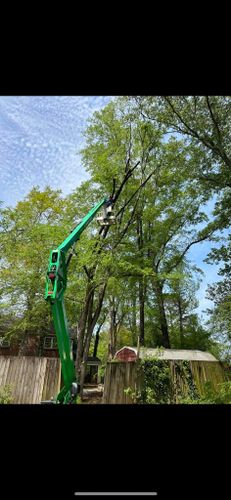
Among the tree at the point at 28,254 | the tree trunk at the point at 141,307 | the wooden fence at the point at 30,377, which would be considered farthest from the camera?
the tree trunk at the point at 141,307

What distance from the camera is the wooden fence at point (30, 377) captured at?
456cm

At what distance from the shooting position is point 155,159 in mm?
7566

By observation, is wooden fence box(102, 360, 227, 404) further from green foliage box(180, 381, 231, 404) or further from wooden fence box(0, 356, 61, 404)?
wooden fence box(0, 356, 61, 404)

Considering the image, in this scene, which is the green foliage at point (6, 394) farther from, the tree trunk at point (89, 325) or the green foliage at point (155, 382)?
the green foliage at point (155, 382)

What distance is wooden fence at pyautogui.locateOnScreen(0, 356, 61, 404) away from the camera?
456 centimetres

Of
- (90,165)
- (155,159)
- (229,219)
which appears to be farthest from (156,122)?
(229,219)

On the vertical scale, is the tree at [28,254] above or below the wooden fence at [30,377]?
above

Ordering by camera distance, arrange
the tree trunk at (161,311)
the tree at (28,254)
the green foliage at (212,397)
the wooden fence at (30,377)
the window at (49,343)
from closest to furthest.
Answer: the green foliage at (212,397)
the wooden fence at (30,377)
the tree at (28,254)
the tree trunk at (161,311)
the window at (49,343)

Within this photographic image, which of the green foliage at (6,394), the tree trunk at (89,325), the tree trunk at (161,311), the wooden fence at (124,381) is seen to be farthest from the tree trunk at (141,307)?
the green foliage at (6,394)

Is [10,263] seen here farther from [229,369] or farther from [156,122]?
[229,369]
